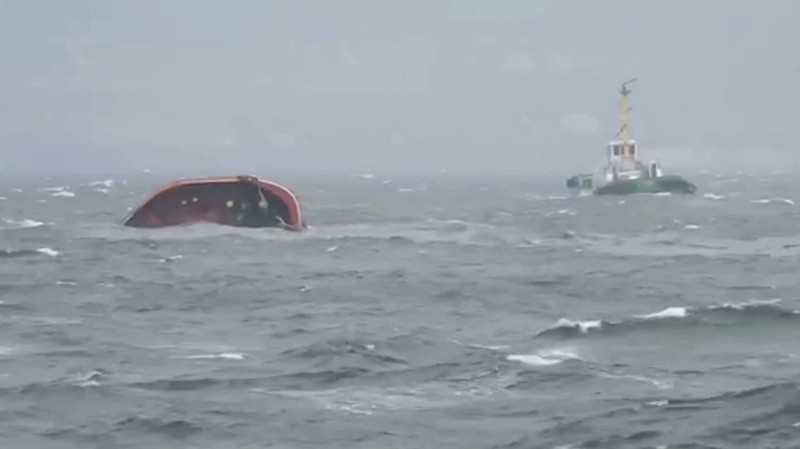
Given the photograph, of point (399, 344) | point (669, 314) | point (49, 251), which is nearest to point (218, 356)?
point (399, 344)

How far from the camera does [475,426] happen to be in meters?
26.3

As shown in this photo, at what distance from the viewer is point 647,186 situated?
13525cm

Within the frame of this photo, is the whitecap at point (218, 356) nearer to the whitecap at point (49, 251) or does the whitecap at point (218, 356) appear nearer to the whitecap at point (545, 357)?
the whitecap at point (545, 357)

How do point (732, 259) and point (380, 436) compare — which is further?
point (732, 259)

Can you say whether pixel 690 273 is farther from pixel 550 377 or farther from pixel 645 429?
pixel 645 429

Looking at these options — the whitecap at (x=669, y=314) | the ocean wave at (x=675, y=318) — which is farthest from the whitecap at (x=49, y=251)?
the ocean wave at (x=675, y=318)

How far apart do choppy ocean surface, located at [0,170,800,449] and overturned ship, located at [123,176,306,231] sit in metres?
6.78

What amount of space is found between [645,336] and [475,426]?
39.9ft

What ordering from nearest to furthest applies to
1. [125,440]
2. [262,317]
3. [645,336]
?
[125,440] < [645,336] < [262,317]

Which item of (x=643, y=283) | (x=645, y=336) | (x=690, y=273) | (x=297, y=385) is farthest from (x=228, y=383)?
(x=690, y=273)

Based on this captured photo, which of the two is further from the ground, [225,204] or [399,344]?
[225,204]

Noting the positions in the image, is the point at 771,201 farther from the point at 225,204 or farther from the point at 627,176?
the point at 225,204

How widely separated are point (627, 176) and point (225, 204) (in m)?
63.5

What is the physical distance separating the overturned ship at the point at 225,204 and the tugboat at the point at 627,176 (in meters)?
59.7
